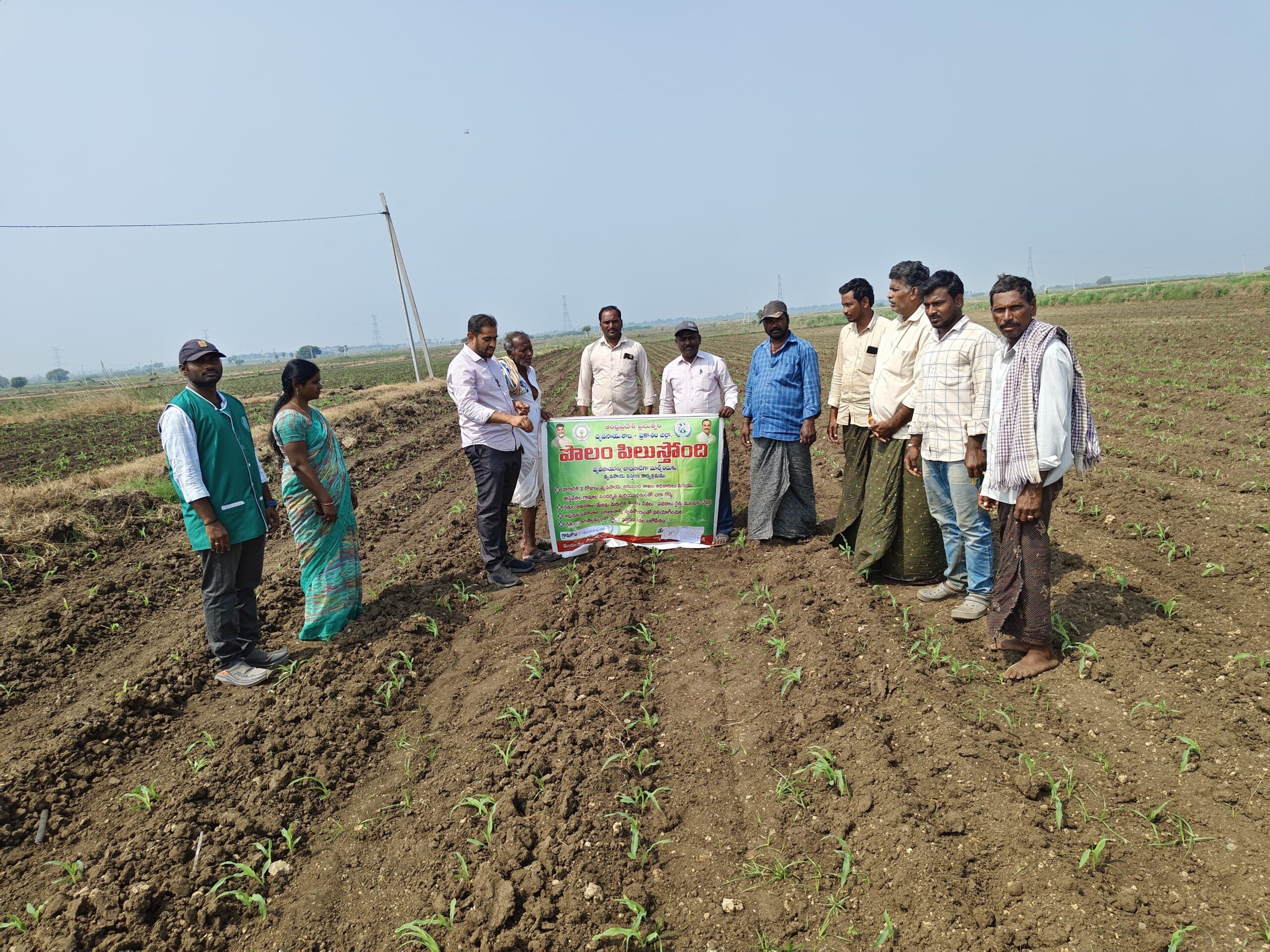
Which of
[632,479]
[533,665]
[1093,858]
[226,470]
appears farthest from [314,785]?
[632,479]

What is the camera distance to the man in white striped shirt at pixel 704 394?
18.5ft

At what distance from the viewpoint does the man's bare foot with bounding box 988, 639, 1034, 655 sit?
3.51 meters

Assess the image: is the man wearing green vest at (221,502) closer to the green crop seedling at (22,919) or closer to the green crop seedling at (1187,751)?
the green crop seedling at (22,919)

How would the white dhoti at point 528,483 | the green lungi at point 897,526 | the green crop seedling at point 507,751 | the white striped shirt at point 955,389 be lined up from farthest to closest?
the white dhoti at point 528,483 < the green lungi at point 897,526 < the white striped shirt at point 955,389 < the green crop seedling at point 507,751

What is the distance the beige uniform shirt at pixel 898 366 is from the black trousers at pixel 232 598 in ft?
13.1

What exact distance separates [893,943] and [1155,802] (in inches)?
48.2

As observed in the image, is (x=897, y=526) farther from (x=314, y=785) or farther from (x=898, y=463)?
(x=314, y=785)

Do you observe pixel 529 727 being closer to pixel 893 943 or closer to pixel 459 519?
pixel 893 943

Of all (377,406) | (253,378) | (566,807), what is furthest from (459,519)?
(253,378)

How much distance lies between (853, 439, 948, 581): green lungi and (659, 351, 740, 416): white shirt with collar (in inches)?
56.5

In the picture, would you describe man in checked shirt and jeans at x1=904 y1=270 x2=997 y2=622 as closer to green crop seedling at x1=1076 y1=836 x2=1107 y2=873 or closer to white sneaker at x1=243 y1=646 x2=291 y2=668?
green crop seedling at x1=1076 y1=836 x2=1107 y2=873

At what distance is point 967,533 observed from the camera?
391 centimetres

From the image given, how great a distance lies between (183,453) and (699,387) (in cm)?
363

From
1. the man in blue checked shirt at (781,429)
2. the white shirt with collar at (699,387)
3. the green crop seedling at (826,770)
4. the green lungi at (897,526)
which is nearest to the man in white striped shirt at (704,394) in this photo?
the white shirt with collar at (699,387)
